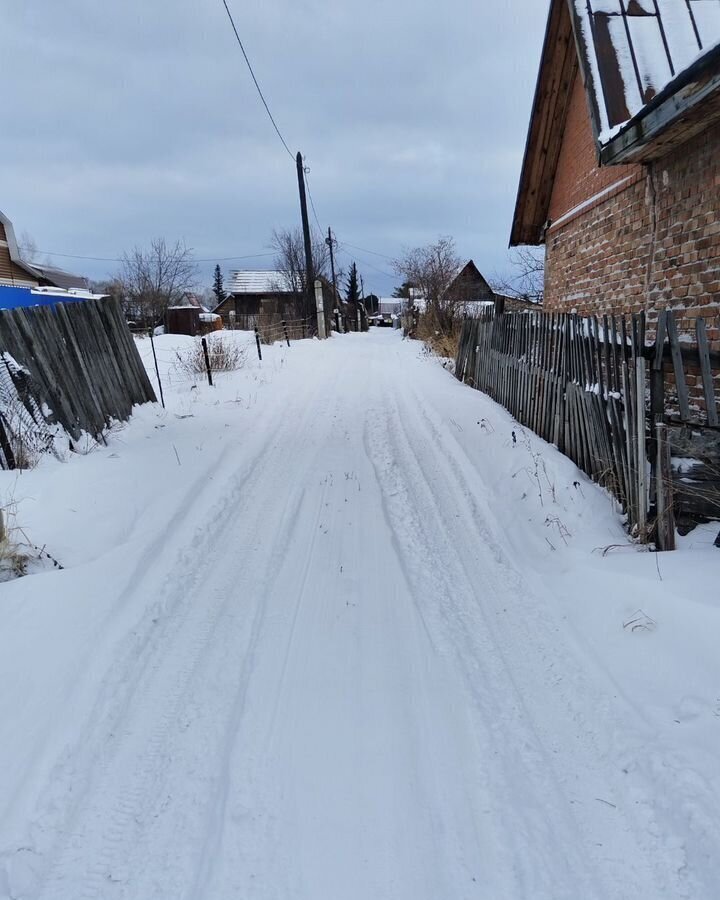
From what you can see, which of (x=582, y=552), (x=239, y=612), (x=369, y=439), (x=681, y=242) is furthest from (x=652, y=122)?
(x=239, y=612)

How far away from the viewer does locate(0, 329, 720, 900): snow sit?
5.62ft

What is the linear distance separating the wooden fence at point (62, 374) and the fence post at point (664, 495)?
223 inches

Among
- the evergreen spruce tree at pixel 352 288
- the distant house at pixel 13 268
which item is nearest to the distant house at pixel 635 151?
the distant house at pixel 13 268

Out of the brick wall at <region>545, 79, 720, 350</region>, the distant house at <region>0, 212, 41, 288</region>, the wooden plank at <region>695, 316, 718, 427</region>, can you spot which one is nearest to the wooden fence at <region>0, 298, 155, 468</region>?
the wooden plank at <region>695, 316, 718, 427</region>

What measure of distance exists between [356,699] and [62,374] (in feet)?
18.5

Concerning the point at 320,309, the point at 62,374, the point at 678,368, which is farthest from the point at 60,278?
the point at 678,368

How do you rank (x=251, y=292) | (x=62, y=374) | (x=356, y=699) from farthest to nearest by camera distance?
(x=251, y=292)
(x=62, y=374)
(x=356, y=699)

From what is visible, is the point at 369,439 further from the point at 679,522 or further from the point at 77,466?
the point at 679,522

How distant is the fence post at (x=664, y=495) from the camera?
3.44m

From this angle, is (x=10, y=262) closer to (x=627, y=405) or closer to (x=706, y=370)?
(x=627, y=405)

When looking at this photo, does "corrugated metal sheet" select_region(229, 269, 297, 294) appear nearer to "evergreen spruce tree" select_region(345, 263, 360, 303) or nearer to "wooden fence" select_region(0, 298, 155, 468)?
"evergreen spruce tree" select_region(345, 263, 360, 303)

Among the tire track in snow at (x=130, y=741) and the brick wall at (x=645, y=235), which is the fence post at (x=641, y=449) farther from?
the tire track in snow at (x=130, y=741)

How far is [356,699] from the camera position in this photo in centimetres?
242

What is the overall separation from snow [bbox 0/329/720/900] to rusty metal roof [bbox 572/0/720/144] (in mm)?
4173
